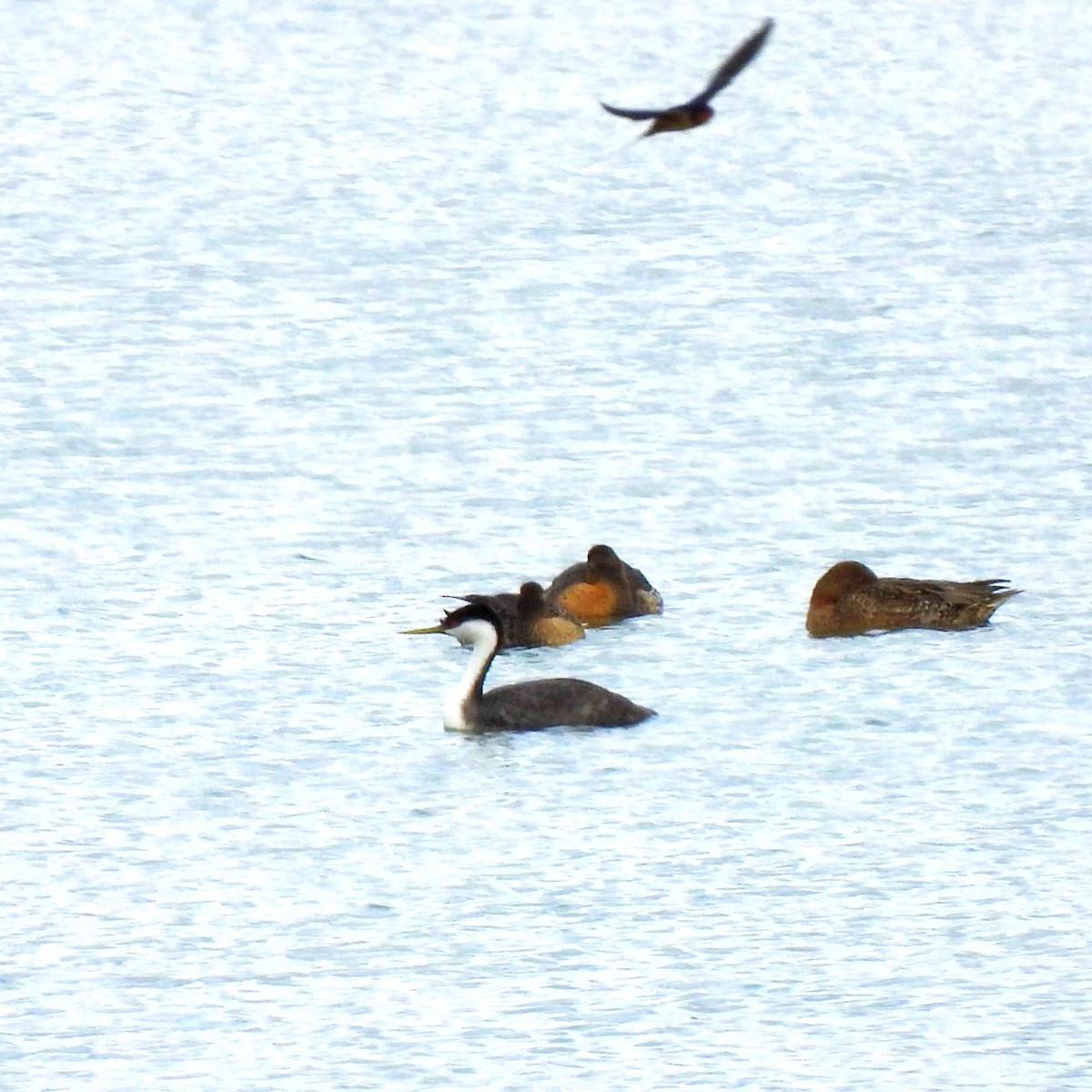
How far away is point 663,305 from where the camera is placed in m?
19.3

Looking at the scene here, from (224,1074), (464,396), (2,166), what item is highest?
(2,166)

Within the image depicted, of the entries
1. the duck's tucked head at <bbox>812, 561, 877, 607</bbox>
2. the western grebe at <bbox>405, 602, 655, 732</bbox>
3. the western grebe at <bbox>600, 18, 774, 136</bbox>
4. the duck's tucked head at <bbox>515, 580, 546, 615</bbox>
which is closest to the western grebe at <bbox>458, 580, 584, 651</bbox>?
the duck's tucked head at <bbox>515, 580, 546, 615</bbox>

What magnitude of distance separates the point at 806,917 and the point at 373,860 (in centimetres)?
142

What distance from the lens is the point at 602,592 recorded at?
1143 centimetres

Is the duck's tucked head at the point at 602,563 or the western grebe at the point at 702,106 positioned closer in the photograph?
the western grebe at the point at 702,106

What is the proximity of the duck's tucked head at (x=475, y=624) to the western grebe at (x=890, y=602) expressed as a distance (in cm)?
141

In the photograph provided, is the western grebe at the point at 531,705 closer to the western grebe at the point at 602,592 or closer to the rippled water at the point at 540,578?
the rippled water at the point at 540,578

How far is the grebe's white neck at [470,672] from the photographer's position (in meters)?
10.1

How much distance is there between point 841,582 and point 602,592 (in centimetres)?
98

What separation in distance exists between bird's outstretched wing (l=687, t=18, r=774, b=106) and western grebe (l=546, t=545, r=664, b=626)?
10.3ft

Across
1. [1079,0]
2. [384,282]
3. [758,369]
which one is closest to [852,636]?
[758,369]

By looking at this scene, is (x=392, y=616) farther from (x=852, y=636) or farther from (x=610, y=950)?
(x=610, y=950)

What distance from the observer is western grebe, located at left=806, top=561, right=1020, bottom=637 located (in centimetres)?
1116

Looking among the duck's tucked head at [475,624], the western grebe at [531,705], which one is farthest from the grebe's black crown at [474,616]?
the western grebe at [531,705]
